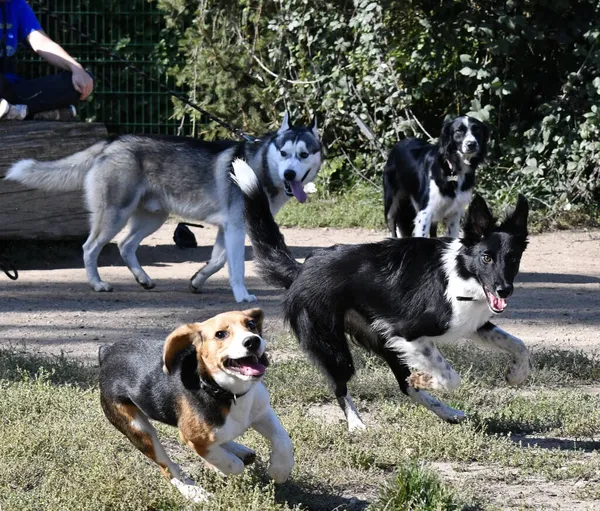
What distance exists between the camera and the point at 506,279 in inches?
169

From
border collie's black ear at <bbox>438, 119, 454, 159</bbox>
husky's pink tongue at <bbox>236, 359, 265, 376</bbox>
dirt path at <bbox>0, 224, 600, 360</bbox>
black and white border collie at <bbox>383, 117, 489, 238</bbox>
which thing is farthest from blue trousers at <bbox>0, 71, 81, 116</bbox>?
husky's pink tongue at <bbox>236, 359, 265, 376</bbox>

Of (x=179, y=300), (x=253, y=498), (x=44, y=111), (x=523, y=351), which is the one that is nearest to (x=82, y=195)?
(x=44, y=111)

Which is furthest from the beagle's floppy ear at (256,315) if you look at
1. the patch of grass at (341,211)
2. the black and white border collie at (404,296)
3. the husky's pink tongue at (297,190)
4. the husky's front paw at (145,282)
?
the patch of grass at (341,211)

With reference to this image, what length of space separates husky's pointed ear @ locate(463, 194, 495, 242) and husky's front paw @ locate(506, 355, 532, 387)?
623 millimetres

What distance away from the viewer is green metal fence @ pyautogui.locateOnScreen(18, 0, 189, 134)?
14.3m

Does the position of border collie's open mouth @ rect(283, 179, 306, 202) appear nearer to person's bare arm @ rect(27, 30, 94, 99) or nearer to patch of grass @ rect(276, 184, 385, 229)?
person's bare arm @ rect(27, 30, 94, 99)

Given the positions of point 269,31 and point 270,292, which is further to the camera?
point 269,31

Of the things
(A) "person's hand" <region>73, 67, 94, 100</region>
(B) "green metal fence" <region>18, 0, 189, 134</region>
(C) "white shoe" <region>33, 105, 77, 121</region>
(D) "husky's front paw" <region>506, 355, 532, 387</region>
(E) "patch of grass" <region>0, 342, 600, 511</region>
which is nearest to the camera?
(E) "patch of grass" <region>0, 342, 600, 511</region>

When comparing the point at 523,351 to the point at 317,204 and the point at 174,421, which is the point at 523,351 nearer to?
the point at 174,421

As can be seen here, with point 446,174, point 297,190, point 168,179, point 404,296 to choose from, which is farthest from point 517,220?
point 446,174

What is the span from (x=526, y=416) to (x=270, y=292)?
3.74 metres

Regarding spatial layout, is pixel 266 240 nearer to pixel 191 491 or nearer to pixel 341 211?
pixel 191 491

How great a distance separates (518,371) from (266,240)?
132cm

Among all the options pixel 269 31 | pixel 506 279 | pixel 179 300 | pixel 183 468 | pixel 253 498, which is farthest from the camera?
pixel 269 31
